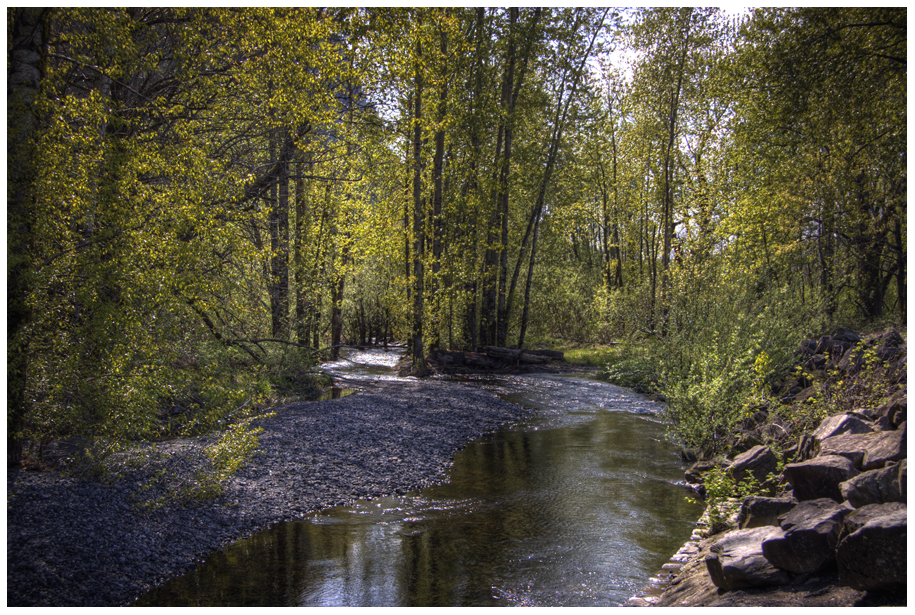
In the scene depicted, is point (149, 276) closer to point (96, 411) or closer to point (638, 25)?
point (96, 411)

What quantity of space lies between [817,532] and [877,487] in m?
0.77

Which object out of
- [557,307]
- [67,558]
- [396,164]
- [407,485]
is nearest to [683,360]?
[407,485]

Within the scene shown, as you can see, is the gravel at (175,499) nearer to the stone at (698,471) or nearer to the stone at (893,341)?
the stone at (698,471)

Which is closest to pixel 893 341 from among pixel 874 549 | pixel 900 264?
pixel 900 264

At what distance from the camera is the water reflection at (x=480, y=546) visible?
5.21 meters

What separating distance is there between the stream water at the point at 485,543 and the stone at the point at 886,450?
230 cm

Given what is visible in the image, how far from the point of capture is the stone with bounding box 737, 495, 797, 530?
5180 mm

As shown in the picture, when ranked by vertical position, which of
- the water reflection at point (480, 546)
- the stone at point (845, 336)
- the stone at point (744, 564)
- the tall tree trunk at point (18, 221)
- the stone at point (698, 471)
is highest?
the tall tree trunk at point (18, 221)

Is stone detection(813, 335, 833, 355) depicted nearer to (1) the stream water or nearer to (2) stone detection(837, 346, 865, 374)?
(2) stone detection(837, 346, 865, 374)

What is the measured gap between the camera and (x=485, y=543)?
6.28m

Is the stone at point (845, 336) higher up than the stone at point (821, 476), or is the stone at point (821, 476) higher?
the stone at point (845, 336)

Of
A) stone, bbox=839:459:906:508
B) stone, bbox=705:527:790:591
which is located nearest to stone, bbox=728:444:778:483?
stone, bbox=705:527:790:591

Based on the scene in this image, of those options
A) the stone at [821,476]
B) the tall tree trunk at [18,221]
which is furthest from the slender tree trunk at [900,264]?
the tall tree trunk at [18,221]

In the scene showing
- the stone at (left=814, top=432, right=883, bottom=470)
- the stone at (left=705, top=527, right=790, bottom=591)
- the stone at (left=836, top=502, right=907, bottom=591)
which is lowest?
the stone at (left=705, top=527, right=790, bottom=591)
